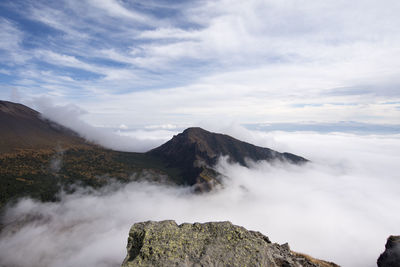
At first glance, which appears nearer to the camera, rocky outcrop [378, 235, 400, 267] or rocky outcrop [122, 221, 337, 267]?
rocky outcrop [122, 221, 337, 267]

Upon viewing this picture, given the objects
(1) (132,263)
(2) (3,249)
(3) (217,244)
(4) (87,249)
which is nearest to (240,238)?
(3) (217,244)

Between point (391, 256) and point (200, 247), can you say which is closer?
point (200, 247)

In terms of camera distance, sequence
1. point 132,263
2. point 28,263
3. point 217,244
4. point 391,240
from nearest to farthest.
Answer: point 132,263 < point 217,244 < point 391,240 < point 28,263

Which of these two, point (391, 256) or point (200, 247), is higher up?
point (200, 247)

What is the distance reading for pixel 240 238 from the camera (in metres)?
19.9

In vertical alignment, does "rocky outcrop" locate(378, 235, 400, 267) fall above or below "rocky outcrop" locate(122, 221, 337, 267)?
below

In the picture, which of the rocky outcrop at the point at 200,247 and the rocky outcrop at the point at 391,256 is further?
the rocky outcrop at the point at 391,256

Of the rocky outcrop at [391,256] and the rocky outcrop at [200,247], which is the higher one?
the rocky outcrop at [200,247]

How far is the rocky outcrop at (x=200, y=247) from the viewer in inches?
683

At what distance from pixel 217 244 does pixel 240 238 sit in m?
2.46

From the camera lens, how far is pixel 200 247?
18844 mm

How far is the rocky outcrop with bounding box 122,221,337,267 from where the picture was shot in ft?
57.0

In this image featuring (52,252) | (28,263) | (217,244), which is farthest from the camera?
(52,252)

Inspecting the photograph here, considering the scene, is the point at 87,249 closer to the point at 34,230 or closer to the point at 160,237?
the point at 34,230
